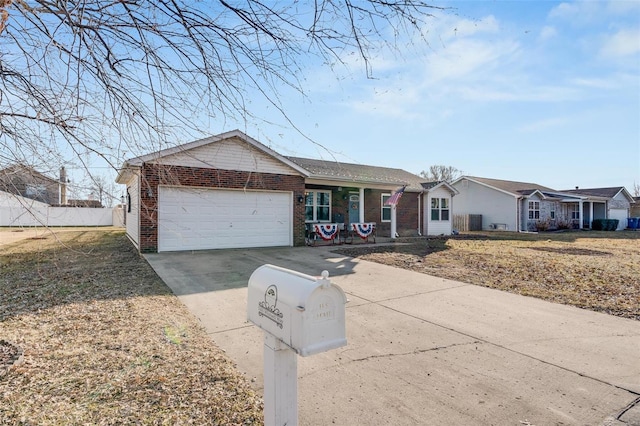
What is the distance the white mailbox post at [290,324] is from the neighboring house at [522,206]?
26.9m

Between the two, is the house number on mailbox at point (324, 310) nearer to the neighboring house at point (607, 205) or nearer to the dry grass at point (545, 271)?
the dry grass at point (545, 271)

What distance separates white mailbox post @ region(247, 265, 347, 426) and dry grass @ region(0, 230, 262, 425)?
0.73m

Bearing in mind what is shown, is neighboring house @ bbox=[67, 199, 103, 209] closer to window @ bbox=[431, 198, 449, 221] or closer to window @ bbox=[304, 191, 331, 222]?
window @ bbox=[304, 191, 331, 222]

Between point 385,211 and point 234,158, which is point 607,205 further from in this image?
point 234,158

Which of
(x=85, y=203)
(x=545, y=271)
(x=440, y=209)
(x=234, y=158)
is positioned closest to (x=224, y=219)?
(x=234, y=158)

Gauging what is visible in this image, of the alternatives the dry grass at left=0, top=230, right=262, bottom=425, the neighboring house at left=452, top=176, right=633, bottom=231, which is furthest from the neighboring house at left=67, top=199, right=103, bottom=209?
the neighboring house at left=452, top=176, right=633, bottom=231

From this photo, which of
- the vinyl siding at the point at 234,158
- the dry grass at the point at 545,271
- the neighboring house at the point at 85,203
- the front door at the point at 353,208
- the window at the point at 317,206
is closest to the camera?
the neighboring house at the point at 85,203

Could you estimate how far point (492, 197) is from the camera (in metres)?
26.5

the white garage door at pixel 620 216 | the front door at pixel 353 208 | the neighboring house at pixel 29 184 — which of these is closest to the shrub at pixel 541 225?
the white garage door at pixel 620 216

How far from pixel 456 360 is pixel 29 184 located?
4.32 m

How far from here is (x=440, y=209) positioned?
2081 centimetres

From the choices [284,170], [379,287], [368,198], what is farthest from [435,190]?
[379,287]

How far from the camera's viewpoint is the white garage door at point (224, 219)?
11070 mm

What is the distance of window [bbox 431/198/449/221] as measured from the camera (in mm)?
20486
